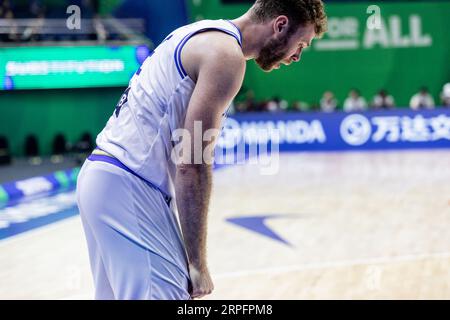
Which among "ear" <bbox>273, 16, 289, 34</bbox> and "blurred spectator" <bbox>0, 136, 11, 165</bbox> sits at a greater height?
"ear" <bbox>273, 16, 289, 34</bbox>

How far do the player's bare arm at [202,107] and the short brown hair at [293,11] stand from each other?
0.18 m

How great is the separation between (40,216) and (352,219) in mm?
3569

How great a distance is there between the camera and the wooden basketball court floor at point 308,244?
470 centimetres

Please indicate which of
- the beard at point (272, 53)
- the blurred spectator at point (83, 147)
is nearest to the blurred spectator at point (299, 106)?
the blurred spectator at point (83, 147)

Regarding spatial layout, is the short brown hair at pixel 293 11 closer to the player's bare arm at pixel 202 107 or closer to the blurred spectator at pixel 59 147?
the player's bare arm at pixel 202 107

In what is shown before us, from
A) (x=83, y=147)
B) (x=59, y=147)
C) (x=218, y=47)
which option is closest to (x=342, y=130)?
(x=83, y=147)

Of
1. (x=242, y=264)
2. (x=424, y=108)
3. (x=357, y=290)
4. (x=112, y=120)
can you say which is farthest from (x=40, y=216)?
(x=424, y=108)

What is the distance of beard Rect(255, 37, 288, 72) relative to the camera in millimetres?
2105

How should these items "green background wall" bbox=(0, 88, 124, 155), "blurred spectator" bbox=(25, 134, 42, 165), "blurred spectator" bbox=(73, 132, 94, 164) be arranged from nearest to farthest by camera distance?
"blurred spectator" bbox=(73, 132, 94, 164)
"blurred spectator" bbox=(25, 134, 42, 165)
"green background wall" bbox=(0, 88, 124, 155)

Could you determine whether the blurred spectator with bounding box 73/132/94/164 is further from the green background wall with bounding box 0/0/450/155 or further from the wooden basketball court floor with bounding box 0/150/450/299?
the green background wall with bounding box 0/0/450/155

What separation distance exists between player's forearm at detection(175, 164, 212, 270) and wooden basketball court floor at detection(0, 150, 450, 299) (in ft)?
8.55

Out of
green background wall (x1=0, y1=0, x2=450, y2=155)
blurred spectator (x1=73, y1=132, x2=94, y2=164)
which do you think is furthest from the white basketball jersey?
green background wall (x1=0, y1=0, x2=450, y2=155)

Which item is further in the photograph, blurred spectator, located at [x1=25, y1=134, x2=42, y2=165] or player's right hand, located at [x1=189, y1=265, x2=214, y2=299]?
blurred spectator, located at [x1=25, y1=134, x2=42, y2=165]

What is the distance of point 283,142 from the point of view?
49.7ft
